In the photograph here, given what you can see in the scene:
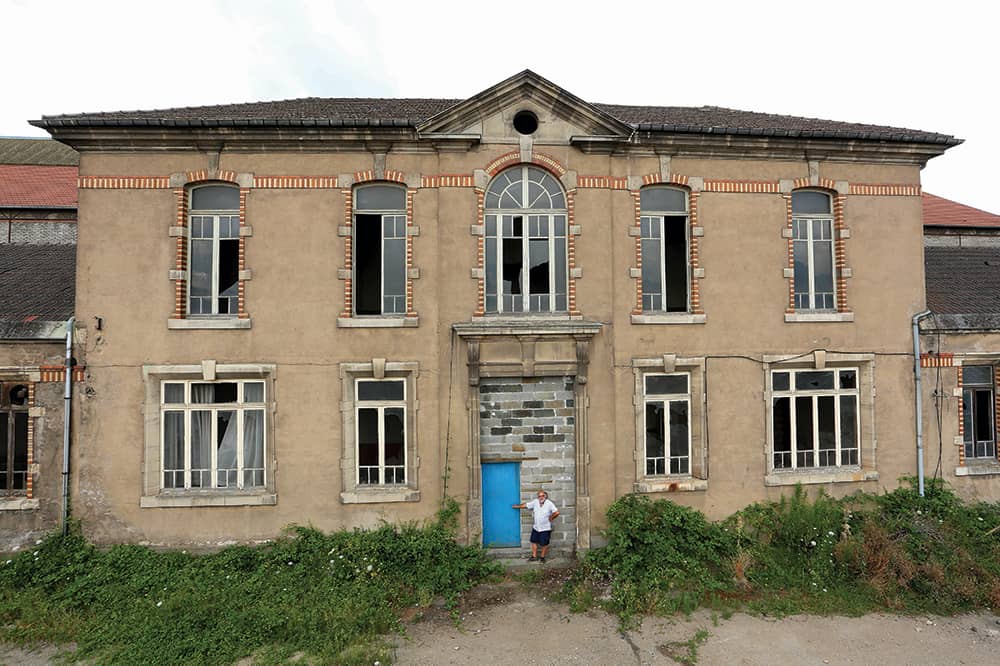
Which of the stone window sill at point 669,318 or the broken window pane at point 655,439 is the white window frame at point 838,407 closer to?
the stone window sill at point 669,318

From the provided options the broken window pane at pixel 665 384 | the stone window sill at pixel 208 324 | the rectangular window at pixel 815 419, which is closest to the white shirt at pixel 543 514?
the broken window pane at pixel 665 384

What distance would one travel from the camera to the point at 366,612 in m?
6.77

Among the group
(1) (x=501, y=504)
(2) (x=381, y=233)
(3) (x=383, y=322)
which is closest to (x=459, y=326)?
(3) (x=383, y=322)

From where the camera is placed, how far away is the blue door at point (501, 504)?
8656mm

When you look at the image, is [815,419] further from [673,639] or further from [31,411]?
[31,411]

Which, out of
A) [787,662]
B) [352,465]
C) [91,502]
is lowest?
[787,662]

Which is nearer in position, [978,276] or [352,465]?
[352,465]

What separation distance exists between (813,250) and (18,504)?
15033 mm

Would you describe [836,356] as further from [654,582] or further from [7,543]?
[7,543]

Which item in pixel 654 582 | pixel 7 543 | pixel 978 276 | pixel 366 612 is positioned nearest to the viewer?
pixel 366 612

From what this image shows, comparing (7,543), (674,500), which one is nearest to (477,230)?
(674,500)

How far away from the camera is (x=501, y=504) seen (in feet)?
28.6

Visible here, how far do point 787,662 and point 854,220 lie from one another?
793cm

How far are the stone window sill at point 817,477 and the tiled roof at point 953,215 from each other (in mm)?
7971
